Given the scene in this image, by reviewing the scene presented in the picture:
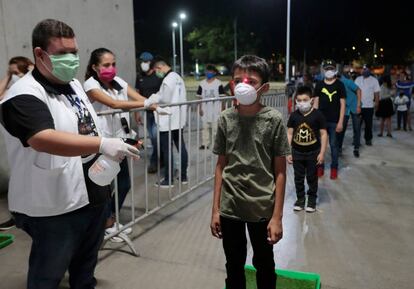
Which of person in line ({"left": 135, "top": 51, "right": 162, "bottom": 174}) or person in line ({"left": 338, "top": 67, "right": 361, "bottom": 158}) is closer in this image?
person in line ({"left": 135, "top": 51, "right": 162, "bottom": 174})

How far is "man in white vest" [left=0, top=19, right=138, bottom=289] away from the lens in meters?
1.87

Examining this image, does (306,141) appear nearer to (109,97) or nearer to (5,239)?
(109,97)

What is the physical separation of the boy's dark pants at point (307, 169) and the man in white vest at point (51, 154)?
3.30m

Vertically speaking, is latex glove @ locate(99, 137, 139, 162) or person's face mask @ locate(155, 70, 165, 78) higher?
person's face mask @ locate(155, 70, 165, 78)

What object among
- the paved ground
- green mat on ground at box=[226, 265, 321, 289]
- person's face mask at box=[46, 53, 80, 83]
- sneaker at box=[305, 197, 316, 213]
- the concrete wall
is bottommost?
the paved ground

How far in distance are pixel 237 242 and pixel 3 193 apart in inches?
173

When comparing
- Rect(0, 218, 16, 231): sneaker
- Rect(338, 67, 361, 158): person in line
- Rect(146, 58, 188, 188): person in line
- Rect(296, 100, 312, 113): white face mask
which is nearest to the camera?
Rect(0, 218, 16, 231): sneaker

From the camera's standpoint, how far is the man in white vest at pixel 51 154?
6.13 feet

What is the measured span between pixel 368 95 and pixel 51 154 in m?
8.29

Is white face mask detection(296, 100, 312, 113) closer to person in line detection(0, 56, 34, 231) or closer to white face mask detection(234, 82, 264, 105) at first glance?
white face mask detection(234, 82, 264, 105)

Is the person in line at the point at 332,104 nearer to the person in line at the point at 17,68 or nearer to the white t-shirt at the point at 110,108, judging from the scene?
the white t-shirt at the point at 110,108

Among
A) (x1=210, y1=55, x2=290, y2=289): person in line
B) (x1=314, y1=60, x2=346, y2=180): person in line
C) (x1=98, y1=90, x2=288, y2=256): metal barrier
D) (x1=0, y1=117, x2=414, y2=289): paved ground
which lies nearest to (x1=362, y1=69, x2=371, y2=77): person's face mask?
(x1=98, y1=90, x2=288, y2=256): metal barrier

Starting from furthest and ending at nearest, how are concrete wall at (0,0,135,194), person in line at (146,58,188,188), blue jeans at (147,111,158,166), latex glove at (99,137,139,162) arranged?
blue jeans at (147,111,158,166)
person in line at (146,58,188,188)
concrete wall at (0,0,135,194)
latex glove at (99,137,139,162)

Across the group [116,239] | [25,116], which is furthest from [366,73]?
[25,116]
